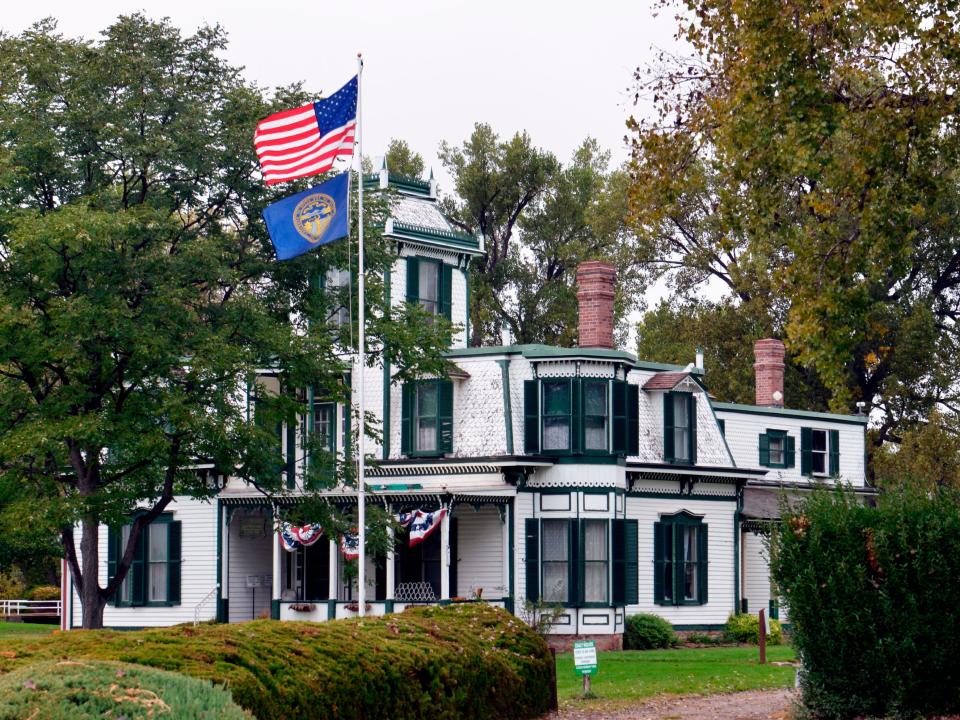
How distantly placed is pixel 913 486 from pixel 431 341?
19231 millimetres

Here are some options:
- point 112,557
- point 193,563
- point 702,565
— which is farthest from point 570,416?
point 112,557

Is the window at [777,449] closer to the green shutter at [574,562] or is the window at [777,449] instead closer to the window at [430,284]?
the green shutter at [574,562]

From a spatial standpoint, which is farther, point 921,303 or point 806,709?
point 921,303

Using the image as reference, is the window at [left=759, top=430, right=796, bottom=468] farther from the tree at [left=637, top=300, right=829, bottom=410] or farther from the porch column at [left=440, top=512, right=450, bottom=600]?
the porch column at [left=440, top=512, right=450, bottom=600]

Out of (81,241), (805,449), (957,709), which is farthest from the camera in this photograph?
(805,449)

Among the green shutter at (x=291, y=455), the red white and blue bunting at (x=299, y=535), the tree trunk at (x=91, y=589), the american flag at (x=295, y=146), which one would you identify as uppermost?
the american flag at (x=295, y=146)

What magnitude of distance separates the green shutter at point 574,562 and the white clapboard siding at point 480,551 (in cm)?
183

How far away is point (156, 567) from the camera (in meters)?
44.1

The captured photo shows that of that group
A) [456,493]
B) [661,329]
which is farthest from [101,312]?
[661,329]

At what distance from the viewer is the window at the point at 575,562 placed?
38875 millimetres

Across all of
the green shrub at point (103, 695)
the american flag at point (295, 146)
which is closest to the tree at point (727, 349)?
the american flag at point (295, 146)

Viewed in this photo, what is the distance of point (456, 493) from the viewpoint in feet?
126

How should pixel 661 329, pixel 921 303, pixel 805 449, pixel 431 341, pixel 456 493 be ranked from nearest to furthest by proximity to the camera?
pixel 431 341, pixel 456 493, pixel 805 449, pixel 921 303, pixel 661 329

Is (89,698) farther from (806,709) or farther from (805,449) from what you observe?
(805,449)
